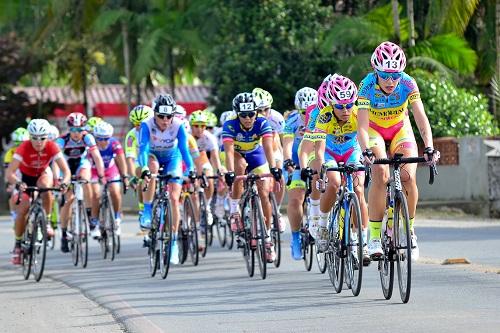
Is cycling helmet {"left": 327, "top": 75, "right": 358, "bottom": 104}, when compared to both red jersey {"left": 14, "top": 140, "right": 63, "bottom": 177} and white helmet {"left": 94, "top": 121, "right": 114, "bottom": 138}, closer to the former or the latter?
red jersey {"left": 14, "top": 140, "right": 63, "bottom": 177}

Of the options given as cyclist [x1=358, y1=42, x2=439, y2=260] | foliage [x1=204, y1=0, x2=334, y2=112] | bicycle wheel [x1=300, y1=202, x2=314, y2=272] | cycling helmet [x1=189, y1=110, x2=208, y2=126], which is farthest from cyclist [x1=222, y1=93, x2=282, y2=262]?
foliage [x1=204, y1=0, x2=334, y2=112]

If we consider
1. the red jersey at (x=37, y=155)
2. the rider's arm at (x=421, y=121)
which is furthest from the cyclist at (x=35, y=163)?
the rider's arm at (x=421, y=121)

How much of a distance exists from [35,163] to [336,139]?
16.1 feet

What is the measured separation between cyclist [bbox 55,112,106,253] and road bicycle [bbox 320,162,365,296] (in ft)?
23.6

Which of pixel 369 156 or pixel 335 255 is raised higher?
pixel 369 156

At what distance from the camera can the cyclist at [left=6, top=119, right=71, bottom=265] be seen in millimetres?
17359

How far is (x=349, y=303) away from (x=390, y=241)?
74 cm

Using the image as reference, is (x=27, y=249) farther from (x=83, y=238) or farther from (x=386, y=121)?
(x=386, y=121)

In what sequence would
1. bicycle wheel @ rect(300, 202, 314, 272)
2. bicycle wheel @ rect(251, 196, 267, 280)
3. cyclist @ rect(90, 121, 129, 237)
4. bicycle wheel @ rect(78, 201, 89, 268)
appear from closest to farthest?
bicycle wheel @ rect(251, 196, 267, 280) → bicycle wheel @ rect(300, 202, 314, 272) → bicycle wheel @ rect(78, 201, 89, 268) → cyclist @ rect(90, 121, 129, 237)

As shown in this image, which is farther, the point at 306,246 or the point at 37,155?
the point at 37,155

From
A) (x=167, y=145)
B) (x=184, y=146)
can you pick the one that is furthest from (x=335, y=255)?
(x=167, y=145)

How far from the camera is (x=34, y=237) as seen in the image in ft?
55.9

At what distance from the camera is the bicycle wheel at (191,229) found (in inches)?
695

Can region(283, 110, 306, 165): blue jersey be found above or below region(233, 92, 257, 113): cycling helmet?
below
